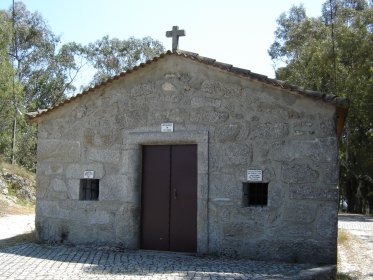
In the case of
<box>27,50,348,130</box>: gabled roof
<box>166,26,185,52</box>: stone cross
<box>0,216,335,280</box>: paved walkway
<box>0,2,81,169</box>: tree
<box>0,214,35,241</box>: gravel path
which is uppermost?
<box>0,2,81,169</box>: tree

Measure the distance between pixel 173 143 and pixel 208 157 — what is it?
775 millimetres

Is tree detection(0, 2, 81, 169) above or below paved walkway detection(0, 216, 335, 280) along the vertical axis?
above

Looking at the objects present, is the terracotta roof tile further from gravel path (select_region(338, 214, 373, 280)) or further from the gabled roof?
gravel path (select_region(338, 214, 373, 280))

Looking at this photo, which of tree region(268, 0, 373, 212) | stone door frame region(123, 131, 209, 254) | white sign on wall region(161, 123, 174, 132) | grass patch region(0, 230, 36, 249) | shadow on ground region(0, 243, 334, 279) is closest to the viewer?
shadow on ground region(0, 243, 334, 279)

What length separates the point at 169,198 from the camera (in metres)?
8.19

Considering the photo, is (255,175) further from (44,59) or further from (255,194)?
(44,59)

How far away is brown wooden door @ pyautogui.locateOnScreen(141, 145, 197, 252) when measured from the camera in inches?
316

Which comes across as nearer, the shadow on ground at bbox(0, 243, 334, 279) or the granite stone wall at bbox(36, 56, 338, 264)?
the shadow on ground at bbox(0, 243, 334, 279)

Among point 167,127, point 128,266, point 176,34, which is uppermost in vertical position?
point 176,34

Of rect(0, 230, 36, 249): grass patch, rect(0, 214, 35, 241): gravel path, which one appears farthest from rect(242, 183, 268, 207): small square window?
rect(0, 214, 35, 241): gravel path

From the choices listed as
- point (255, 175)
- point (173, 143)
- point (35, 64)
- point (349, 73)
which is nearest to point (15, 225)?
point (173, 143)

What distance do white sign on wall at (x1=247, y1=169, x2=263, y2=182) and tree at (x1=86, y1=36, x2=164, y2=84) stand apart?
28.1 metres

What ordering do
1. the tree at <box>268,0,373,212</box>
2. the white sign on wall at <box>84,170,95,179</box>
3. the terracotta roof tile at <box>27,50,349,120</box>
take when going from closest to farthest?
the terracotta roof tile at <box>27,50,349,120</box> < the white sign on wall at <box>84,170,95,179</box> < the tree at <box>268,0,373,212</box>

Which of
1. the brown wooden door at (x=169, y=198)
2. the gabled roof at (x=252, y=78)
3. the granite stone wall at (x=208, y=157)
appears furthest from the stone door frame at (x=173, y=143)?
the gabled roof at (x=252, y=78)
